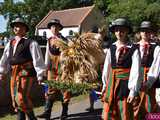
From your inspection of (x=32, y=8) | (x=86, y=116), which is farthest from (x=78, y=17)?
(x=86, y=116)

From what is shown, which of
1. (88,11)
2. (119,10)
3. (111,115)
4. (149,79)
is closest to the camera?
(111,115)

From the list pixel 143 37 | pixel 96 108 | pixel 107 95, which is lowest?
pixel 96 108

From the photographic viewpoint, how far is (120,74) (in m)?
6.38

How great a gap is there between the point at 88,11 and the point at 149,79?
61.5 m

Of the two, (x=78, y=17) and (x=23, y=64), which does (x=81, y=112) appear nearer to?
(x=23, y=64)

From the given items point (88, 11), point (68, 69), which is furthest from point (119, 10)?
point (68, 69)

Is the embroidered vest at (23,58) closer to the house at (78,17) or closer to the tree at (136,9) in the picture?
the tree at (136,9)

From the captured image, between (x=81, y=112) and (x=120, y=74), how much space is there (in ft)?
13.4

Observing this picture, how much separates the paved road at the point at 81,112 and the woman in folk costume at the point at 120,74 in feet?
10.5

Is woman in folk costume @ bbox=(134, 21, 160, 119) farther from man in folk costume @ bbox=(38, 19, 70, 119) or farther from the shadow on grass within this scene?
the shadow on grass

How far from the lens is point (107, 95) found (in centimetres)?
639

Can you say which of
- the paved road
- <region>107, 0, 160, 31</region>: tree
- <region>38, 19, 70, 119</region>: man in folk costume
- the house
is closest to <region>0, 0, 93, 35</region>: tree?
the house

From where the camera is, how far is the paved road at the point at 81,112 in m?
9.72

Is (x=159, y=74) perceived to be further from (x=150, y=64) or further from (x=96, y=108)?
(x=96, y=108)
